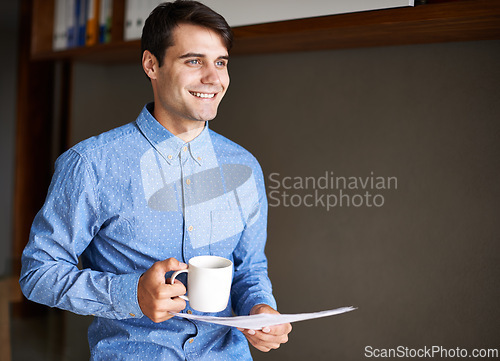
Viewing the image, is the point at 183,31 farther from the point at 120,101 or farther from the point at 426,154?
the point at 120,101

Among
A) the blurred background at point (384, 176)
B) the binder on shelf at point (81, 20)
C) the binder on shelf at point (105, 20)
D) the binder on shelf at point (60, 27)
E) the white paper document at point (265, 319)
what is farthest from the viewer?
the binder on shelf at point (60, 27)

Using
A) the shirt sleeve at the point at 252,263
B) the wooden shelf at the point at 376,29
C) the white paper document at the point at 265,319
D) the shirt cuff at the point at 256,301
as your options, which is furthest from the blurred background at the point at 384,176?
the white paper document at the point at 265,319

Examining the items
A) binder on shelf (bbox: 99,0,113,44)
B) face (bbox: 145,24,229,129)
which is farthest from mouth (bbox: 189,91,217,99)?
binder on shelf (bbox: 99,0,113,44)

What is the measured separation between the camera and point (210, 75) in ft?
3.75

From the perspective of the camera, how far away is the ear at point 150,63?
1194 mm

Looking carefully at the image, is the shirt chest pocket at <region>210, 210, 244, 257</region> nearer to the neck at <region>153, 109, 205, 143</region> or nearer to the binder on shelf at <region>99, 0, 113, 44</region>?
the neck at <region>153, 109, 205, 143</region>

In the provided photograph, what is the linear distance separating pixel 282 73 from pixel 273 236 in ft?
1.85

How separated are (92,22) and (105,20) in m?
0.09

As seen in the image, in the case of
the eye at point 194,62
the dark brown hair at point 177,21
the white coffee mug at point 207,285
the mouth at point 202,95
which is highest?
the dark brown hair at point 177,21

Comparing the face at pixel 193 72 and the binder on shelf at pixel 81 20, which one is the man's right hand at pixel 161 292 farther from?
the binder on shelf at pixel 81 20

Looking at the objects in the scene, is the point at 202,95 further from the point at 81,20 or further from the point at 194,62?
the point at 81,20

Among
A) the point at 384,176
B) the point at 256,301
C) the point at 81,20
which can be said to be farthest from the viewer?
the point at 81,20

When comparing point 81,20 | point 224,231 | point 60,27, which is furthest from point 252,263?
point 60,27

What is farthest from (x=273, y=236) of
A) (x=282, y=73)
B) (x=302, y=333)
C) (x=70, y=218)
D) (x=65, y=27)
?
(x=65, y=27)
